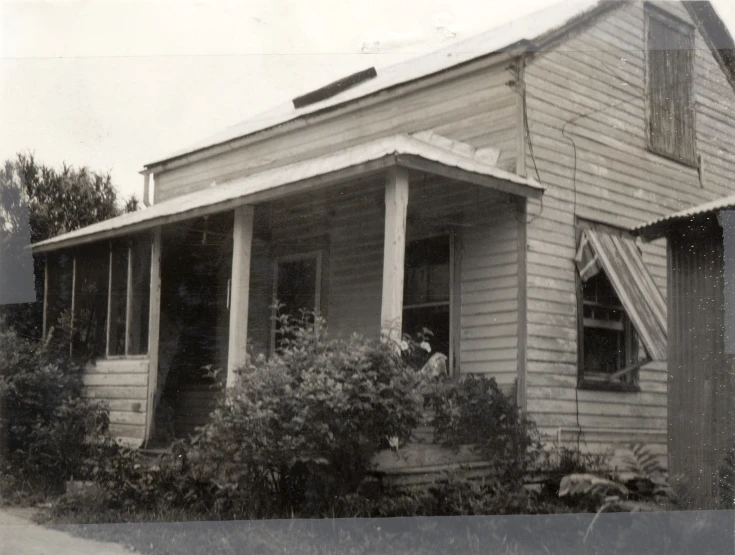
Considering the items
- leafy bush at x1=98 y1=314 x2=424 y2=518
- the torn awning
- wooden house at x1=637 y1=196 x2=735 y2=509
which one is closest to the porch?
leafy bush at x1=98 y1=314 x2=424 y2=518

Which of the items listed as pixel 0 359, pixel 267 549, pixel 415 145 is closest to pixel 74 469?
pixel 0 359

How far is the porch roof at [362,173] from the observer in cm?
907

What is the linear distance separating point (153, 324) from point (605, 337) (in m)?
6.10

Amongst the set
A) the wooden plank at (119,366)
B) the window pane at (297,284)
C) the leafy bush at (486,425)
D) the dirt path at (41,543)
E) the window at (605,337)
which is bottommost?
the dirt path at (41,543)

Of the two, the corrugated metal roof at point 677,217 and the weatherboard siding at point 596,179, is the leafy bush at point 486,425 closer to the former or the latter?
the weatherboard siding at point 596,179

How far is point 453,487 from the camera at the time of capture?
8977mm

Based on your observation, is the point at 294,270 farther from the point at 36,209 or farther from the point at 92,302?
the point at 36,209

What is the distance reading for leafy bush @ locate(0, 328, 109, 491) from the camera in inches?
430

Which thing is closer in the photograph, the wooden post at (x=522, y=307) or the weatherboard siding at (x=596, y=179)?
the wooden post at (x=522, y=307)

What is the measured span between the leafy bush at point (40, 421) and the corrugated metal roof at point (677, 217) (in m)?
7.11

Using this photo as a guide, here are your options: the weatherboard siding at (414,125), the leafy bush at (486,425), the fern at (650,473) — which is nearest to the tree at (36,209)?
the weatherboard siding at (414,125)

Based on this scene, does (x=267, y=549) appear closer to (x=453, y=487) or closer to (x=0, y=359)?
(x=453, y=487)

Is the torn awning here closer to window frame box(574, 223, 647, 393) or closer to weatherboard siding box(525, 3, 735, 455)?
window frame box(574, 223, 647, 393)

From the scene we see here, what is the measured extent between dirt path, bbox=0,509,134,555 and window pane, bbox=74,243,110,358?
3697mm
